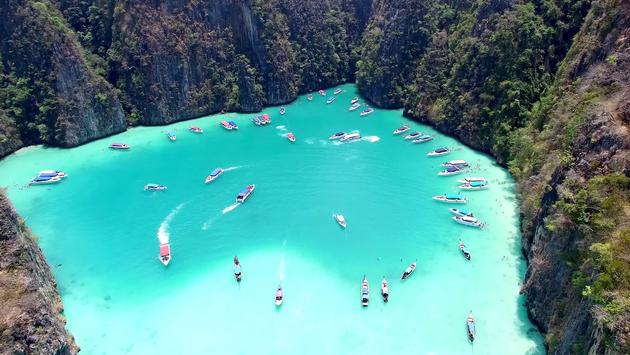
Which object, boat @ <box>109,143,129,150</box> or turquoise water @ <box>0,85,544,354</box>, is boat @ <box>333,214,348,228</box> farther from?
boat @ <box>109,143,129,150</box>

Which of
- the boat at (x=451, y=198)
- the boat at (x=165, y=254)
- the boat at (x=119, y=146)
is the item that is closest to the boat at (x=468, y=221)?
the boat at (x=451, y=198)

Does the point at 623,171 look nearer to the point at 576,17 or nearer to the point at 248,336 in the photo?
the point at 248,336

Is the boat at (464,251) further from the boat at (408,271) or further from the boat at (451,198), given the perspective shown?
the boat at (451,198)

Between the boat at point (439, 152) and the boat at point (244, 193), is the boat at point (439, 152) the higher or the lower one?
the higher one

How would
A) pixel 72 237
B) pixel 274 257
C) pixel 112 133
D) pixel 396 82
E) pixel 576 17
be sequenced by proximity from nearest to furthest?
1. pixel 274 257
2. pixel 72 237
3. pixel 576 17
4. pixel 112 133
5. pixel 396 82

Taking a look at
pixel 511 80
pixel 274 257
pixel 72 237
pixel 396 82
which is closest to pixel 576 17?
pixel 511 80

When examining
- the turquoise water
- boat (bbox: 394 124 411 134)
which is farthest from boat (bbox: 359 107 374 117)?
A: boat (bbox: 394 124 411 134)
